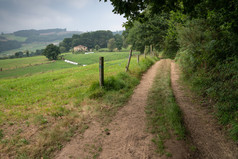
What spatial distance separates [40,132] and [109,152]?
235 centimetres

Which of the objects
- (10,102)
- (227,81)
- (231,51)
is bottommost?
(10,102)

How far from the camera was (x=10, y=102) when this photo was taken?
→ 248 inches

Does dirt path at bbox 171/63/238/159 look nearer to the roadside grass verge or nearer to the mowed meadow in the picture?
the roadside grass verge

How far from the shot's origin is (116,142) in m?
3.33

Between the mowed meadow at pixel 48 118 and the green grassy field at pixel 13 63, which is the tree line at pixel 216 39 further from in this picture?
the green grassy field at pixel 13 63

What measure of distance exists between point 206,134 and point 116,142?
266cm

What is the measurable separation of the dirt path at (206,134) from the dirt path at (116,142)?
51.0 inches

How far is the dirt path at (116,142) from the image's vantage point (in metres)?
2.92

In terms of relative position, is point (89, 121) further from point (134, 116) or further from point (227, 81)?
point (227, 81)

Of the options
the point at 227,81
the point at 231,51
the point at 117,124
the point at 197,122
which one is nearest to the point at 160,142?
the point at 117,124

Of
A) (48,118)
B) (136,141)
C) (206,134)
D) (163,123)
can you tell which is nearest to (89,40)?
(48,118)

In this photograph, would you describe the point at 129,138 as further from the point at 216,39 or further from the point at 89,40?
the point at 89,40

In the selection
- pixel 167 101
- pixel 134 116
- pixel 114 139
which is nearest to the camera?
pixel 114 139

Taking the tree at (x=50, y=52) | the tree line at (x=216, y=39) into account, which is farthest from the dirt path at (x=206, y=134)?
the tree at (x=50, y=52)
